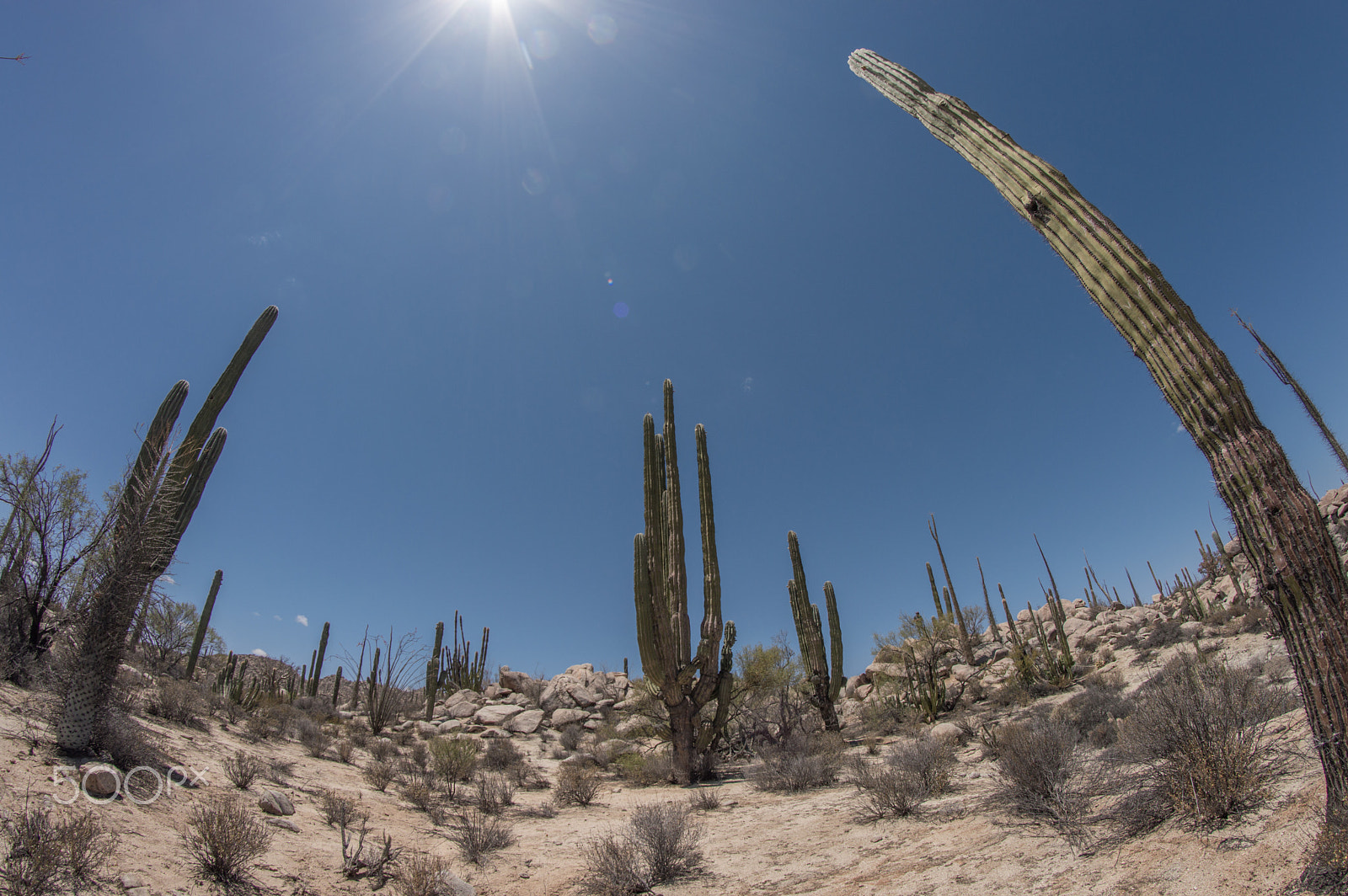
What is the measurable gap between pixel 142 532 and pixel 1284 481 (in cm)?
1035

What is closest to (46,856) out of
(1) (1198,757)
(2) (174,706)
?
(1) (1198,757)

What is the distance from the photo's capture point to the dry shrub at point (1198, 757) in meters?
3.69

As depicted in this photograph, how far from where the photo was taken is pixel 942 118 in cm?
512

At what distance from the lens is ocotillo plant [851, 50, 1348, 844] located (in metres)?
2.72

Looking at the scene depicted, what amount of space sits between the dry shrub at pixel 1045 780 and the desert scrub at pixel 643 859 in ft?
10.5

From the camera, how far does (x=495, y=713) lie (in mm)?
19625

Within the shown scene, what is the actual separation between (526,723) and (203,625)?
11.6 m

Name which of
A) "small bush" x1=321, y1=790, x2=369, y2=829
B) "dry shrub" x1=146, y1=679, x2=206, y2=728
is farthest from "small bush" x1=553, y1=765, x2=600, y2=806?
"dry shrub" x1=146, y1=679, x2=206, y2=728

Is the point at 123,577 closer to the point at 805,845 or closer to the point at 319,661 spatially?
the point at 805,845

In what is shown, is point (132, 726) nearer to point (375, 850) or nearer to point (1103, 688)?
point (375, 850)

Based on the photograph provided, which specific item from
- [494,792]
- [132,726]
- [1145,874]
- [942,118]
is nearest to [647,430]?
[494,792]

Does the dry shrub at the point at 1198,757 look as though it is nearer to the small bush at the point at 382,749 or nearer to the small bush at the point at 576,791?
the small bush at the point at 576,791

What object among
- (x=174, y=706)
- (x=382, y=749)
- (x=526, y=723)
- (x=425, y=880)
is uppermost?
(x=174, y=706)

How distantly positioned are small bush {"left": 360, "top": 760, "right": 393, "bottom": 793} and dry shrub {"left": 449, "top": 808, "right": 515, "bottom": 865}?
2812 millimetres
